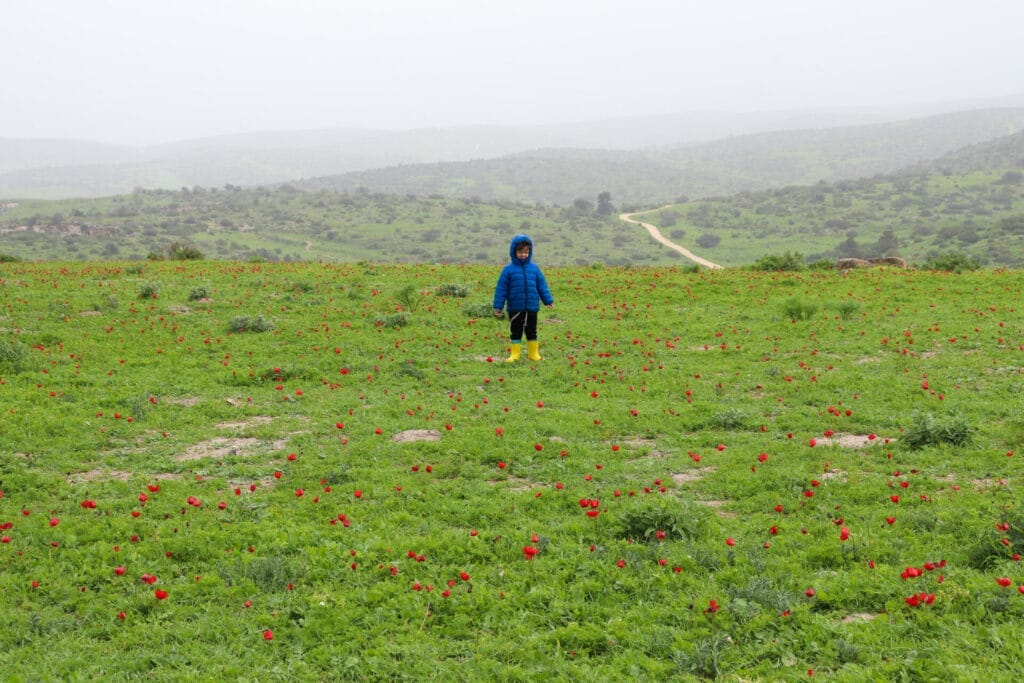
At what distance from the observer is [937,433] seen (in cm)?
1030

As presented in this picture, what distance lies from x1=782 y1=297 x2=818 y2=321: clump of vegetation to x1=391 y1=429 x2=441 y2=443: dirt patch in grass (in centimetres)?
1385

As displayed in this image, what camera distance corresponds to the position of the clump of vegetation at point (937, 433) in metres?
10.3

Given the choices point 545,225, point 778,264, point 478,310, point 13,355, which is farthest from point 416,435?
point 545,225

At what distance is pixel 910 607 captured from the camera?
623 centimetres

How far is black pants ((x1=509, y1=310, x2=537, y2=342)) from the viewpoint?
658 inches

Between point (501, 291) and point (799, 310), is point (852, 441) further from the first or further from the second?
point (799, 310)

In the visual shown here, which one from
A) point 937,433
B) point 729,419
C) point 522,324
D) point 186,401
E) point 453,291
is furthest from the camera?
point 453,291

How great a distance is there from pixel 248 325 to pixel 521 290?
29.2 feet

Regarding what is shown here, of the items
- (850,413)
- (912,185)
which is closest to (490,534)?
(850,413)

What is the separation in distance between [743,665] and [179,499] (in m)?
7.58

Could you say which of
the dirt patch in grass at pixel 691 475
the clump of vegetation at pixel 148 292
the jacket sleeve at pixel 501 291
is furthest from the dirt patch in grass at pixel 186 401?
the clump of vegetation at pixel 148 292

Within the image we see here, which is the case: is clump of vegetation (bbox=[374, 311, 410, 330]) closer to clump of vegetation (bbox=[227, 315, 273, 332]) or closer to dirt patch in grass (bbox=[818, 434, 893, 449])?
clump of vegetation (bbox=[227, 315, 273, 332])

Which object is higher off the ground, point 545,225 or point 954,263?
point 545,225

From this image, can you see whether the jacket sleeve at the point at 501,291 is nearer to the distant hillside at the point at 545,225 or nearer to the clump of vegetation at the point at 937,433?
the clump of vegetation at the point at 937,433
